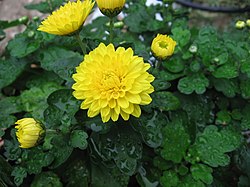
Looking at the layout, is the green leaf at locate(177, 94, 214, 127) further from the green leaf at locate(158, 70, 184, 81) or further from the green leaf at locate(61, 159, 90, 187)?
the green leaf at locate(61, 159, 90, 187)

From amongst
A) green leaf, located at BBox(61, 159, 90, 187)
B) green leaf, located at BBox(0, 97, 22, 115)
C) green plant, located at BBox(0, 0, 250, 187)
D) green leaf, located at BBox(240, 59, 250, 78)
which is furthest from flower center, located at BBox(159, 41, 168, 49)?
green leaf, located at BBox(0, 97, 22, 115)

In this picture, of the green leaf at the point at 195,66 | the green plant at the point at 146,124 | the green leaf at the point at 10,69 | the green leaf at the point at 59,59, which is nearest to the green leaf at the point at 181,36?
the green plant at the point at 146,124

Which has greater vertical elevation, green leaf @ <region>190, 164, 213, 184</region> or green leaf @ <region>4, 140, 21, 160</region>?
green leaf @ <region>4, 140, 21, 160</region>

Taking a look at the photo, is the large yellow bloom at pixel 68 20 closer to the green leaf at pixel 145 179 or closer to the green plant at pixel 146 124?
the green plant at pixel 146 124

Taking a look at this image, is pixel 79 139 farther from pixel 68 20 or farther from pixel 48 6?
pixel 48 6

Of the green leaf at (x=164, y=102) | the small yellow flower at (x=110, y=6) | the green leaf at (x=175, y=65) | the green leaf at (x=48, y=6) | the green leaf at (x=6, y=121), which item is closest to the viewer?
the small yellow flower at (x=110, y=6)

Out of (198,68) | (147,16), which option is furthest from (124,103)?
(147,16)

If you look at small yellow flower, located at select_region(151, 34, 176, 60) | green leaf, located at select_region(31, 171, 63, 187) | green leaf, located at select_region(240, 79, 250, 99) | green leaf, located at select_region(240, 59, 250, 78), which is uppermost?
small yellow flower, located at select_region(151, 34, 176, 60)

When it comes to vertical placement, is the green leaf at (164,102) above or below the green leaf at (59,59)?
below
